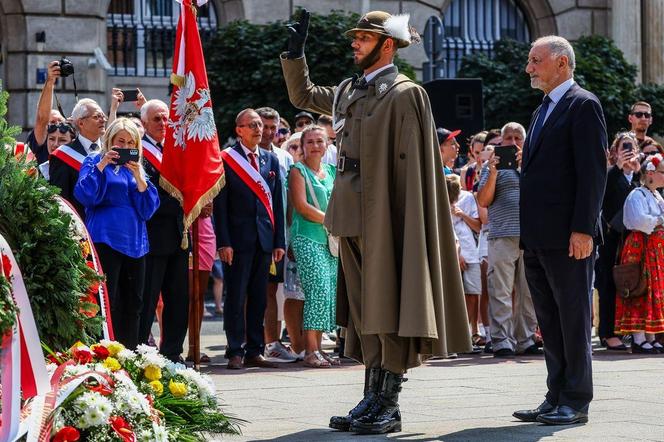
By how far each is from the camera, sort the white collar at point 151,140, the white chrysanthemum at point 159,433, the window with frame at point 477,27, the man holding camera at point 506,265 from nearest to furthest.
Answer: the white chrysanthemum at point 159,433 → the white collar at point 151,140 → the man holding camera at point 506,265 → the window with frame at point 477,27

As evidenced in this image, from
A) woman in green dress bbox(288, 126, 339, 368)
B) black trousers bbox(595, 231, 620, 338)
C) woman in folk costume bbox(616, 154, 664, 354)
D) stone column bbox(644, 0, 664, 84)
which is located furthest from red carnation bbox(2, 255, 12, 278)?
stone column bbox(644, 0, 664, 84)

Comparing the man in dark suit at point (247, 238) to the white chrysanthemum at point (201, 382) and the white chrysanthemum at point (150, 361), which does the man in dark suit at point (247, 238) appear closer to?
the white chrysanthemum at point (201, 382)

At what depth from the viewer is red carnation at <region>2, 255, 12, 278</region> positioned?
540 cm

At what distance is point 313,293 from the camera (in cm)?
1159

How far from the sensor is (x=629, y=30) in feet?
74.8

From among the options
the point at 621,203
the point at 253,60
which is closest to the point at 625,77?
the point at 253,60

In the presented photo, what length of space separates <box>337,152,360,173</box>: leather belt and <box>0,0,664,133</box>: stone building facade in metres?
12.5

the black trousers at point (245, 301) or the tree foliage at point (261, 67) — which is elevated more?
the tree foliage at point (261, 67)

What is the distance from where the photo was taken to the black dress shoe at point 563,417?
24.7ft

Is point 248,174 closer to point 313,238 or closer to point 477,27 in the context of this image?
point 313,238

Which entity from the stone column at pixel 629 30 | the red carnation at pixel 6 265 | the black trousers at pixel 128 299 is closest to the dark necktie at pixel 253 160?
the black trousers at pixel 128 299

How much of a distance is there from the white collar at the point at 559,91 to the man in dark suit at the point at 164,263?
338 centimetres

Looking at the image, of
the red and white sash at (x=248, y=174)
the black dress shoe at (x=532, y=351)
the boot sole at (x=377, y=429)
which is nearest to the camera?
the boot sole at (x=377, y=429)

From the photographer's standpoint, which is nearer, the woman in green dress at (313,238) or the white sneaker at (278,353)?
the woman in green dress at (313,238)
